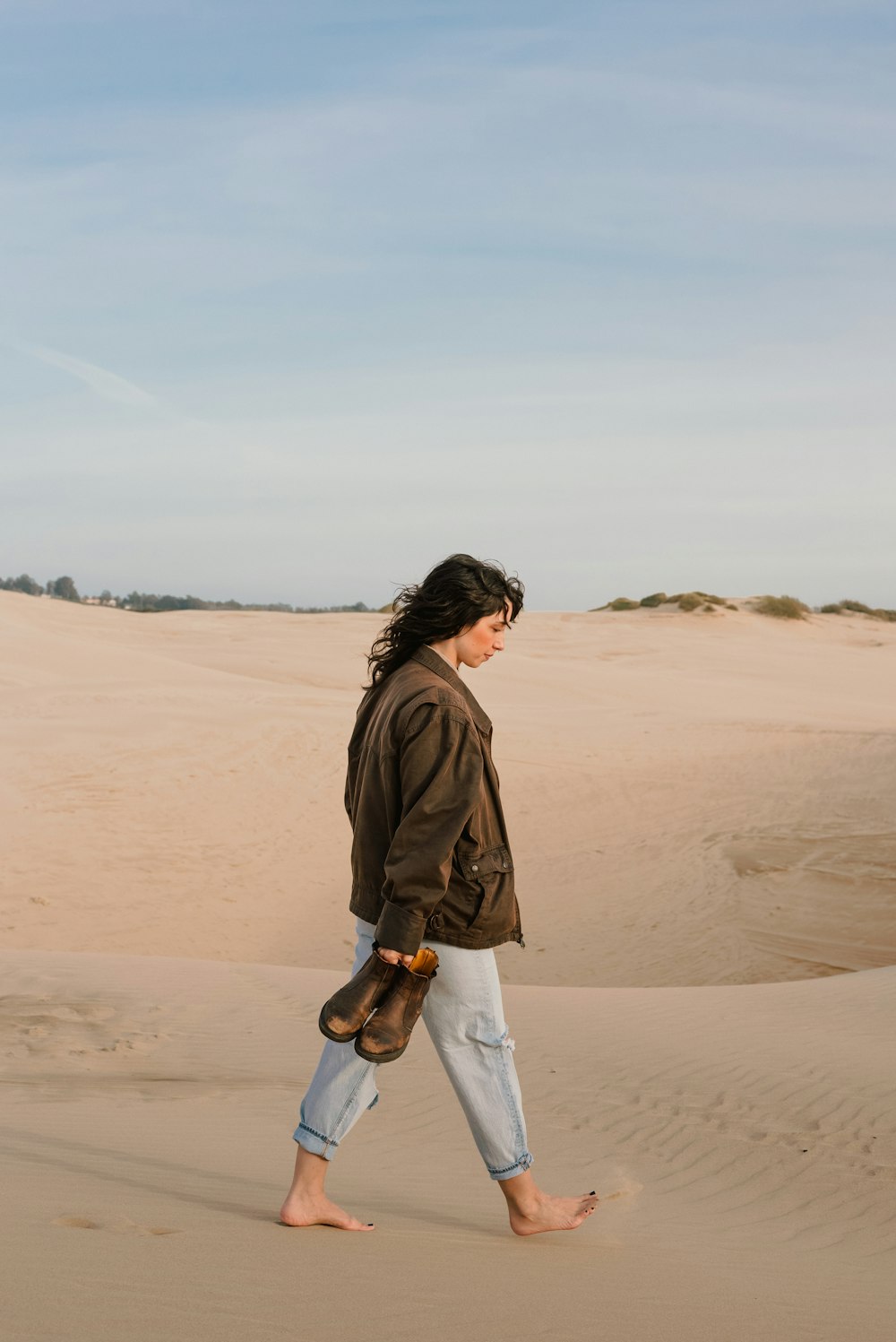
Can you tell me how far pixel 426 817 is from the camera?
2.96m

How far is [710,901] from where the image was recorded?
11.0 m

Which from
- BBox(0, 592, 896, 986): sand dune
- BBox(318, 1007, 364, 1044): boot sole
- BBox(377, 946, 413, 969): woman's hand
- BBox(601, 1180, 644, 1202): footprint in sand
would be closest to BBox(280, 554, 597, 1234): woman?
BBox(377, 946, 413, 969): woman's hand

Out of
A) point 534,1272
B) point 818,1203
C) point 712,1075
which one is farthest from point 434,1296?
point 712,1075

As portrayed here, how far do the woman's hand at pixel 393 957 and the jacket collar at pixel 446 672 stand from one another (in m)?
0.64

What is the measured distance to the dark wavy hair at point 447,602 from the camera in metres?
3.25

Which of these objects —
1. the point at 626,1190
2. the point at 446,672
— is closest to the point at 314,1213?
the point at 626,1190

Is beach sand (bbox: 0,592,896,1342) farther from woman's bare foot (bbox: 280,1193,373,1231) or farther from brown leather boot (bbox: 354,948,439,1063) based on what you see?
brown leather boot (bbox: 354,948,439,1063)

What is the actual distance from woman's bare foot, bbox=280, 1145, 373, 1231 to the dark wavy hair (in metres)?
1.33

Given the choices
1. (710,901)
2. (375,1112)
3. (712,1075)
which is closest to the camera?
(375,1112)

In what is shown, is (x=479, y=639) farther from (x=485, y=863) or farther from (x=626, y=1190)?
(x=626, y=1190)

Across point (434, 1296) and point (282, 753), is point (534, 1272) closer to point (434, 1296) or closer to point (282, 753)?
point (434, 1296)

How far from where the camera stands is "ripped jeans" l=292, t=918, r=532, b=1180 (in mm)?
3143

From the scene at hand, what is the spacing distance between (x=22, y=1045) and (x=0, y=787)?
7062 mm

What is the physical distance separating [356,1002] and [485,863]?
0.48 metres
